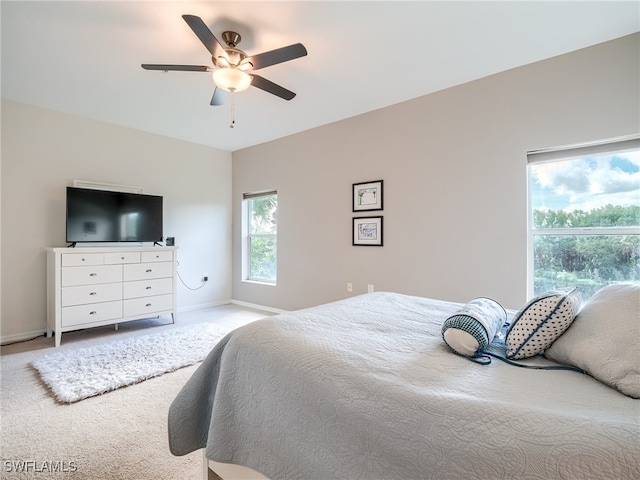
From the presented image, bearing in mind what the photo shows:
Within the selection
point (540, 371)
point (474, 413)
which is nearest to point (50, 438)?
point (474, 413)

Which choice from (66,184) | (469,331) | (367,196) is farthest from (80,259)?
(469,331)

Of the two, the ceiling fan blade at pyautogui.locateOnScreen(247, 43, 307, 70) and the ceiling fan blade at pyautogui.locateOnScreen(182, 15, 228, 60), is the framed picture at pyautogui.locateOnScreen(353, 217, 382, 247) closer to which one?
the ceiling fan blade at pyautogui.locateOnScreen(247, 43, 307, 70)

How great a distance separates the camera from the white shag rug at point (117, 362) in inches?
85.2

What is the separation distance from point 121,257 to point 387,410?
140 inches

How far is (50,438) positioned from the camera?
5.36ft

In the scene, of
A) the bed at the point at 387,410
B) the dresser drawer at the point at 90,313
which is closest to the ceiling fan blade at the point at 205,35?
the bed at the point at 387,410

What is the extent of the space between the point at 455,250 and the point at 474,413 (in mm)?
2396

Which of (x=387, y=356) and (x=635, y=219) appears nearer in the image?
(x=387, y=356)

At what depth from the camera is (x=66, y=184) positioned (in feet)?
11.6

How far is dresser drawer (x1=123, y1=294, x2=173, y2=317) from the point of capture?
137 inches

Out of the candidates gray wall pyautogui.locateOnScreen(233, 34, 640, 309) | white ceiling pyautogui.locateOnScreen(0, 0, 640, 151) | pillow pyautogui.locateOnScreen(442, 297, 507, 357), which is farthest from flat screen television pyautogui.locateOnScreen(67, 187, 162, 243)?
pillow pyautogui.locateOnScreen(442, 297, 507, 357)

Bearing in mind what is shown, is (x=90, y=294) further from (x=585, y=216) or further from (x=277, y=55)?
Result: (x=585, y=216)

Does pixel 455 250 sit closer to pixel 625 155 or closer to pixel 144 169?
pixel 625 155

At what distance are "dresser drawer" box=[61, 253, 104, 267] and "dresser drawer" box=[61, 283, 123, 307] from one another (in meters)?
0.24
